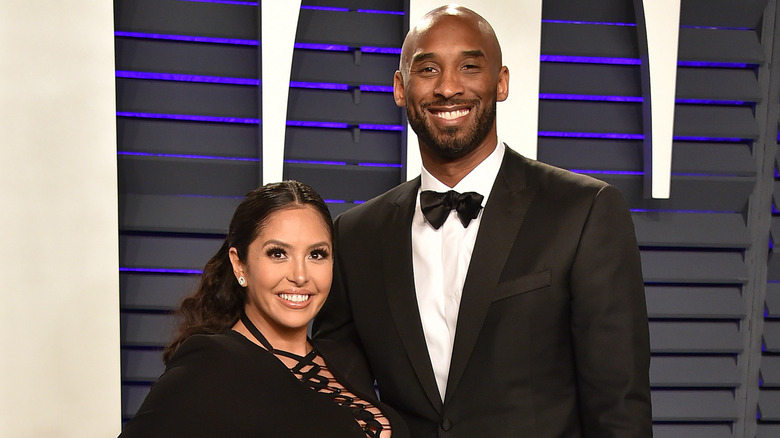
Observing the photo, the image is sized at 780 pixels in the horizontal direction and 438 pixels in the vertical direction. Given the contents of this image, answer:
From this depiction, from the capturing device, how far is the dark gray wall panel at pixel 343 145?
2773mm

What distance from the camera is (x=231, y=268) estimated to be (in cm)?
179

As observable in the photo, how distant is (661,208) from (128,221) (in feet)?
6.63

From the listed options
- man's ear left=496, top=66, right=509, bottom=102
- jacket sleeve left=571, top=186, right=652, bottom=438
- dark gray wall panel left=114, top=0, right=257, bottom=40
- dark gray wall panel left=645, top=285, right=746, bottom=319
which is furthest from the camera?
dark gray wall panel left=645, top=285, right=746, bottom=319

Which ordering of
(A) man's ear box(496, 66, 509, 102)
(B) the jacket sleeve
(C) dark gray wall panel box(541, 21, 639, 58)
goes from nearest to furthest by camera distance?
1. (B) the jacket sleeve
2. (A) man's ear box(496, 66, 509, 102)
3. (C) dark gray wall panel box(541, 21, 639, 58)

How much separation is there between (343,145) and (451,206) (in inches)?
44.8

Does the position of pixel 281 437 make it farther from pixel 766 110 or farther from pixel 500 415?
pixel 766 110

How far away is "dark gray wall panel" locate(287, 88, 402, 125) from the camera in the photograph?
277cm

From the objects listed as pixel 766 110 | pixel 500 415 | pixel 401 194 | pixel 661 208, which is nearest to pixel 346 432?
pixel 500 415

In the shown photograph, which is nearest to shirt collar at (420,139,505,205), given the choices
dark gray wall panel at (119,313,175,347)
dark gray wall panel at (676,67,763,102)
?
dark gray wall panel at (119,313,175,347)

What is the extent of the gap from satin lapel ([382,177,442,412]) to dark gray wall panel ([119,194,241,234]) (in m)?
1.04

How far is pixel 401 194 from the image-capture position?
75.9 inches

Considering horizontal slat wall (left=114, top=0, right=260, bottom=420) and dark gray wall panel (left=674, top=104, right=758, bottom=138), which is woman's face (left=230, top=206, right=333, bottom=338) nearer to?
horizontal slat wall (left=114, top=0, right=260, bottom=420)

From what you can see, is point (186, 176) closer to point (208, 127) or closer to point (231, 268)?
point (208, 127)

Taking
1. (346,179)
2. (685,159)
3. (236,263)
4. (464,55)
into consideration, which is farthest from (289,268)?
(685,159)
